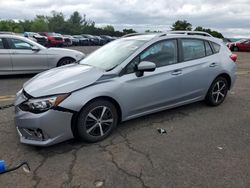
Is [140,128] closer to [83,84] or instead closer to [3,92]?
[83,84]

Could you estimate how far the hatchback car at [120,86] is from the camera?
3.48 meters

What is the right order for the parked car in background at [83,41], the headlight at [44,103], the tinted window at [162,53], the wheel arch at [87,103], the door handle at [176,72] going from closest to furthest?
the headlight at [44,103] → the wheel arch at [87,103] → the tinted window at [162,53] → the door handle at [176,72] → the parked car in background at [83,41]

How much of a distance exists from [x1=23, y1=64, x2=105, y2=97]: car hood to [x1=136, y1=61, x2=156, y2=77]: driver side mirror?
558 mm

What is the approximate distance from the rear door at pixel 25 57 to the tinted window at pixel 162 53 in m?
5.40

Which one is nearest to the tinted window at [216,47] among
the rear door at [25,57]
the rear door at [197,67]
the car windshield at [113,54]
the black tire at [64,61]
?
the rear door at [197,67]

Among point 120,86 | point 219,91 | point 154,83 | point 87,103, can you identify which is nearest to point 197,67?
point 219,91

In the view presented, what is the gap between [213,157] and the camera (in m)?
3.50

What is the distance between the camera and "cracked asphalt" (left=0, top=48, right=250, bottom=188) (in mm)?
2975

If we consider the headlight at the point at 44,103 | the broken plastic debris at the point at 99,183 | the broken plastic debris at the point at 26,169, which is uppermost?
the headlight at the point at 44,103

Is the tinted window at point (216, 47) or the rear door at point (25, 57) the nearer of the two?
the tinted window at point (216, 47)

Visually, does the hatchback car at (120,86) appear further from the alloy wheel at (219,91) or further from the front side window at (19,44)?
the front side window at (19,44)

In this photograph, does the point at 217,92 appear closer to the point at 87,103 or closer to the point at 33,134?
the point at 87,103

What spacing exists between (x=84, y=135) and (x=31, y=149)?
748 millimetres

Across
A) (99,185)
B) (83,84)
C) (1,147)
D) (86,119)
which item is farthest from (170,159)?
(1,147)
